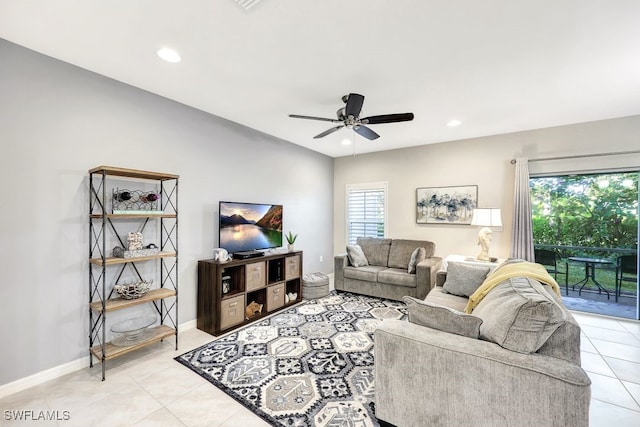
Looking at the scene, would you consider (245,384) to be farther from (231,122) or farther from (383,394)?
(231,122)

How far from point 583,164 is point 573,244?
1.15m

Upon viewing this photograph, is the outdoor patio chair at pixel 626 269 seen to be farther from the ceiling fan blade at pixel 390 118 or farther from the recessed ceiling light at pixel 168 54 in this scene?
the recessed ceiling light at pixel 168 54

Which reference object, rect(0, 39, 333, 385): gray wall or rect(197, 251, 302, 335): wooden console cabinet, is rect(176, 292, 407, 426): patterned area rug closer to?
rect(197, 251, 302, 335): wooden console cabinet

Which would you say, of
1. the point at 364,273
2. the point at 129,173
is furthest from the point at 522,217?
the point at 129,173

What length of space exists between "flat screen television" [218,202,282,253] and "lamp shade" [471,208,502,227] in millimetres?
3022

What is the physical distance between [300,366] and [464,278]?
6.96 feet

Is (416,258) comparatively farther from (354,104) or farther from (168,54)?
(168,54)

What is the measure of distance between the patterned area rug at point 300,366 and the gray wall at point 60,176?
3.16ft

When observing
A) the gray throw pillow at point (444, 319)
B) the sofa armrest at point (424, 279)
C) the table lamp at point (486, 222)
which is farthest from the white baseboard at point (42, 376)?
the table lamp at point (486, 222)

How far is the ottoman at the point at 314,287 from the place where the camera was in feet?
14.8

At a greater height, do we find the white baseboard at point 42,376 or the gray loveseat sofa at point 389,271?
the gray loveseat sofa at point 389,271

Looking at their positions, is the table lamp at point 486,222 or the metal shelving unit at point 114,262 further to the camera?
the table lamp at point 486,222

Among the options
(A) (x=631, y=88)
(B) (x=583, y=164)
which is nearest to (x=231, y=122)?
(A) (x=631, y=88)

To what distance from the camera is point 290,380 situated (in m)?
2.27
